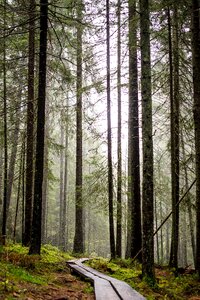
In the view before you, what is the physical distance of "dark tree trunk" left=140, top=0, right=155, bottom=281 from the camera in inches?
301

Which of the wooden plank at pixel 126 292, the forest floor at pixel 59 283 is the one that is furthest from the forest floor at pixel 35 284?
the wooden plank at pixel 126 292

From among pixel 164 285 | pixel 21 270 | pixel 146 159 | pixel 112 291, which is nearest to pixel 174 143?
pixel 146 159

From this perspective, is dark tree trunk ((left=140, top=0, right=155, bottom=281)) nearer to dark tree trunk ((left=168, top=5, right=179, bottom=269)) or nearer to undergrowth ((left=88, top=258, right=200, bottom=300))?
undergrowth ((left=88, top=258, right=200, bottom=300))

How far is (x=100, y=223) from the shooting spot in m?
50.3

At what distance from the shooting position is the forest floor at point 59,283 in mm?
5070

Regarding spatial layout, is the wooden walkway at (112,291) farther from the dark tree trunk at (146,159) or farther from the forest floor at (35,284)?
the dark tree trunk at (146,159)

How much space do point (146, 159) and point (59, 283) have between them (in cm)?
355

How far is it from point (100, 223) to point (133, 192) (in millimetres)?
39690

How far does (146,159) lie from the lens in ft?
25.9

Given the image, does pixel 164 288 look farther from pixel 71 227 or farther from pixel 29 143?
pixel 71 227

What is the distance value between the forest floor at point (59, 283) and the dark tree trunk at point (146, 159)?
1.81 feet

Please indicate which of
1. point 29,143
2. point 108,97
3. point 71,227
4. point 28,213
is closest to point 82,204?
point 28,213

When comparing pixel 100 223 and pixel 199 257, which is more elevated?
pixel 199 257

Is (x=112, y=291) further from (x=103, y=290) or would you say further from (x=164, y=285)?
(x=164, y=285)
